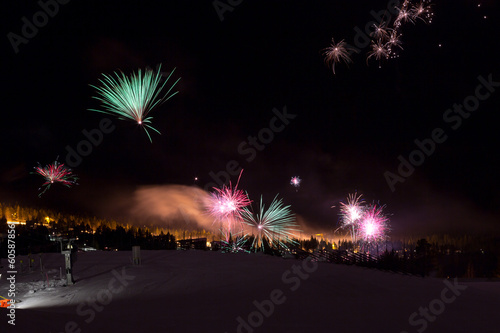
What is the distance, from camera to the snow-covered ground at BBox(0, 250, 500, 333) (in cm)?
1048

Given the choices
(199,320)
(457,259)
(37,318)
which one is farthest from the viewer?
(457,259)

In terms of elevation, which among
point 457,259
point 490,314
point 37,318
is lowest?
point 457,259

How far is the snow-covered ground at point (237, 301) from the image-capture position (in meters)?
10.5

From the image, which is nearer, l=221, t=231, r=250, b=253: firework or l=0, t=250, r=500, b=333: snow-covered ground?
l=0, t=250, r=500, b=333: snow-covered ground

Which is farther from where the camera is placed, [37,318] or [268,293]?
[268,293]

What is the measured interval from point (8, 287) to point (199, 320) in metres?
9.82

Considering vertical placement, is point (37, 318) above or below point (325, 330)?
above

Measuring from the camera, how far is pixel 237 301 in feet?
43.1

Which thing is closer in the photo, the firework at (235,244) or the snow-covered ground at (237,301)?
the snow-covered ground at (237,301)

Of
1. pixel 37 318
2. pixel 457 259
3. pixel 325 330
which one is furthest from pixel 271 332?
pixel 457 259

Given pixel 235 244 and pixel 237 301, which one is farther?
pixel 235 244

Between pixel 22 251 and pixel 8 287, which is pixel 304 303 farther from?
pixel 22 251

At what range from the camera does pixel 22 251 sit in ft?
99.5

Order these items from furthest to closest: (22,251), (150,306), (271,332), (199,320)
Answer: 1. (22,251)
2. (150,306)
3. (199,320)
4. (271,332)
